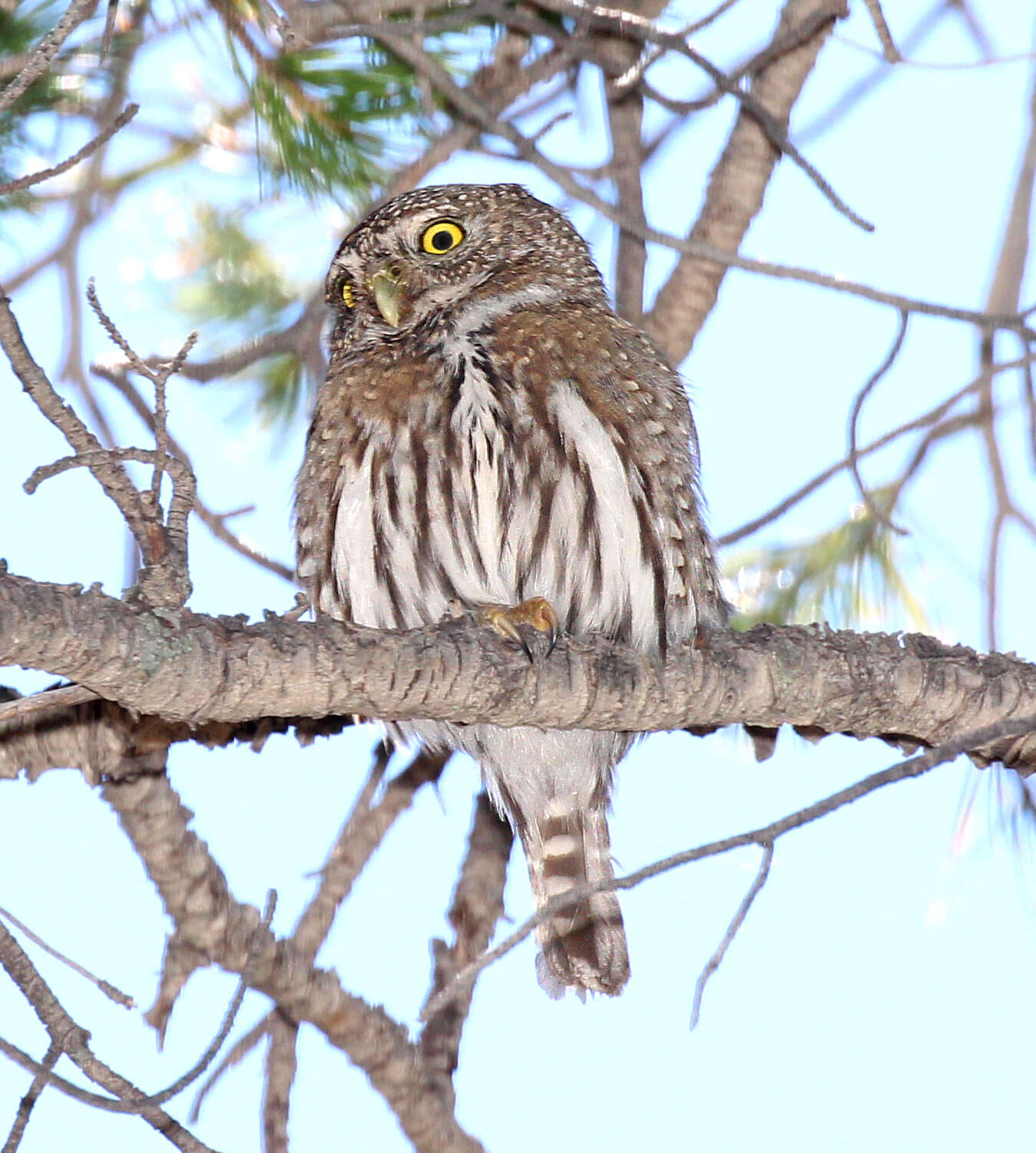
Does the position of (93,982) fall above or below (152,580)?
below

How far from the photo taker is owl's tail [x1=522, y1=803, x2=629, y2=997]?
3732mm

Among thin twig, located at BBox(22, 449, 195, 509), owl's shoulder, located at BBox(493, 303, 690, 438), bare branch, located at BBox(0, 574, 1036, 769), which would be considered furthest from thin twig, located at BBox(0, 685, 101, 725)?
owl's shoulder, located at BBox(493, 303, 690, 438)

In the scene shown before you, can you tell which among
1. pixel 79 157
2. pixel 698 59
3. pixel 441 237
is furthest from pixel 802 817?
pixel 441 237

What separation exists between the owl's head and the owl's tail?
1.28 m

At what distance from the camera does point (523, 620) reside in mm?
3000

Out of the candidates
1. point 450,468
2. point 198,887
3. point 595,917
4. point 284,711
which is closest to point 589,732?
point 595,917

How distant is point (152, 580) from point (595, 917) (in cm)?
181

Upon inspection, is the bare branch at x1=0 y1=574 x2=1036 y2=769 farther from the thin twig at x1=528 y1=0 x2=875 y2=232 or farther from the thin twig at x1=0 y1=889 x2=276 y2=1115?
the thin twig at x1=528 y1=0 x2=875 y2=232

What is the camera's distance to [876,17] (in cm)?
309

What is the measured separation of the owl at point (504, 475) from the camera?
3279 millimetres

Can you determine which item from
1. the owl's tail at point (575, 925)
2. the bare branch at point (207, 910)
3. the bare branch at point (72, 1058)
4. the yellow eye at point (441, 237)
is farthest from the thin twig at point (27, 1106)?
the yellow eye at point (441, 237)

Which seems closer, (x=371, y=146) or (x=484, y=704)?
(x=484, y=704)

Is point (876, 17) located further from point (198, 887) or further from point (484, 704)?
point (198, 887)

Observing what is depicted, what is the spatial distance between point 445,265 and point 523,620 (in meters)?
1.15
